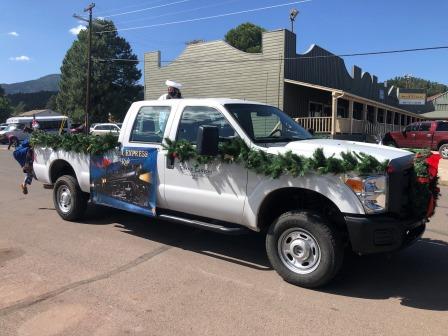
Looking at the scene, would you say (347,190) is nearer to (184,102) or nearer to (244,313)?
(244,313)

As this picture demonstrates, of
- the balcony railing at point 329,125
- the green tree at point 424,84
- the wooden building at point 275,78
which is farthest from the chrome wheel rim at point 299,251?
the green tree at point 424,84

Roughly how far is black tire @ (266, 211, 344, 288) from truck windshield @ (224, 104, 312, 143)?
1.04 meters

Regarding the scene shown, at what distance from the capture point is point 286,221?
4770 millimetres

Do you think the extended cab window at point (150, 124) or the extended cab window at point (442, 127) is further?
the extended cab window at point (442, 127)

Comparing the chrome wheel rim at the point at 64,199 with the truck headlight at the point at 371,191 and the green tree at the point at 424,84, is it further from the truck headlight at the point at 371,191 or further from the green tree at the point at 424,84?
A: the green tree at the point at 424,84

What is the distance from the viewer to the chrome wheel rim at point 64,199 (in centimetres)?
742

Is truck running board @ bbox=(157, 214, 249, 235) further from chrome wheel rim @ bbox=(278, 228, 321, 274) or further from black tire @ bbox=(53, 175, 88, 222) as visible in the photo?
black tire @ bbox=(53, 175, 88, 222)

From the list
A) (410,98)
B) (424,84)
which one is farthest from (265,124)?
(424,84)

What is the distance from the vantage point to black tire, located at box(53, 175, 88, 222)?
7258mm

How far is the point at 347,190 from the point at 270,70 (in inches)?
820

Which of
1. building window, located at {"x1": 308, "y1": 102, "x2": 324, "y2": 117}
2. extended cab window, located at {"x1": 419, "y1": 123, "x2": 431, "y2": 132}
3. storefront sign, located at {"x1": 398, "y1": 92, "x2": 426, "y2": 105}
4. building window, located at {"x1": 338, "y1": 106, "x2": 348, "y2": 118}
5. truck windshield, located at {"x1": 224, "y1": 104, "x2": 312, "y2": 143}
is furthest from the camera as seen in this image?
storefront sign, located at {"x1": 398, "y1": 92, "x2": 426, "y2": 105}

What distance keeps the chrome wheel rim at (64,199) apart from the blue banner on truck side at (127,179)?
2.64 feet

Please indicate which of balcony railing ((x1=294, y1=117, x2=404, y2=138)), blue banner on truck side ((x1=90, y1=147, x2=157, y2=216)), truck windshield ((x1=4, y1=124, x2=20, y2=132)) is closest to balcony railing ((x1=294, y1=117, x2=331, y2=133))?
balcony railing ((x1=294, y1=117, x2=404, y2=138))

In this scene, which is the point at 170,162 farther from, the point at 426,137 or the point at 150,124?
the point at 426,137
